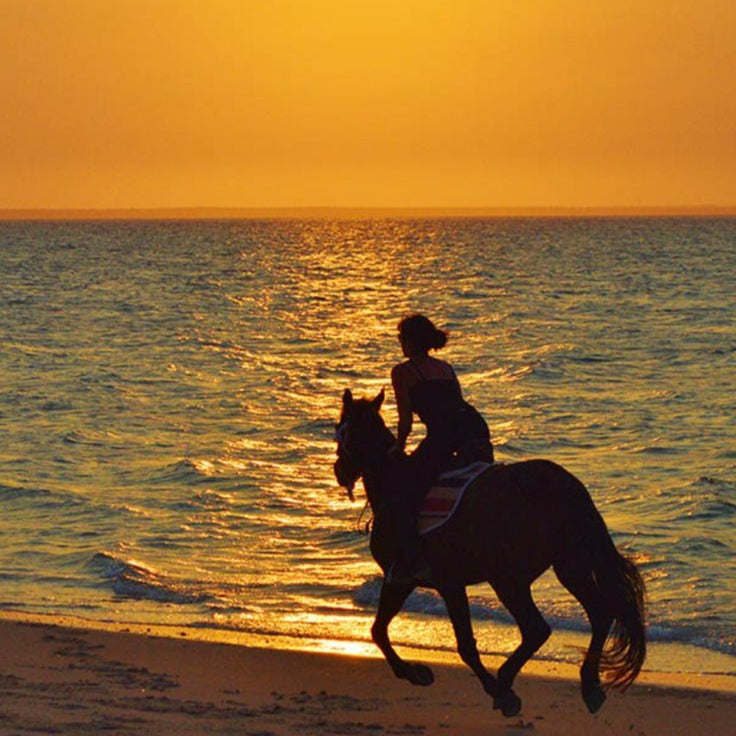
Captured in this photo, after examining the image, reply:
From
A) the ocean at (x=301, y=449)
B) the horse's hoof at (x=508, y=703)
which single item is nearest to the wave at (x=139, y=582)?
the ocean at (x=301, y=449)

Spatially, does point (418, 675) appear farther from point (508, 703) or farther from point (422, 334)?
point (422, 334)

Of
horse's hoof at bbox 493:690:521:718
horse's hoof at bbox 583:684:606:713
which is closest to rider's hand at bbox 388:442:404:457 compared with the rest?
horse's hoof at bbox 493:690:521:718

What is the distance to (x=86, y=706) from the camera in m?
9.50

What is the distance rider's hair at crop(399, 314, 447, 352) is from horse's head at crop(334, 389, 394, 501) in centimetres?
45

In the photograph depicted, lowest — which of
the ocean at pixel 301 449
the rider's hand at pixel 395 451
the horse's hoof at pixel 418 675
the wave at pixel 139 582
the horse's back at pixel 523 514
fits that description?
the ocean at pixel 301 449

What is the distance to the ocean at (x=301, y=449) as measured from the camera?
14156mm

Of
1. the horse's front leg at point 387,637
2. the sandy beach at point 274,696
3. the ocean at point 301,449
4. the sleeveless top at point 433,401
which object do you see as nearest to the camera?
the sandy beach at point 274,696

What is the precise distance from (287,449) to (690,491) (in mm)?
7082

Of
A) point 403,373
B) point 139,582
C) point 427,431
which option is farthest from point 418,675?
point 139,582

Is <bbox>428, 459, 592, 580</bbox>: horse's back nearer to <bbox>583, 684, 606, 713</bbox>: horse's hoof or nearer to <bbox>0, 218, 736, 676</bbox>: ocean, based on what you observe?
<bbox>583, 684, 606, 713</bbox>: horse's hoof

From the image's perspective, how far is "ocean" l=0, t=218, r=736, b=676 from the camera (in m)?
14.2

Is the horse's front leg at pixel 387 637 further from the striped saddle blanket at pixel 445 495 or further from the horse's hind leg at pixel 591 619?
the horse's hind leg at pixel 591 619

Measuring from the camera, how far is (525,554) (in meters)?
9.48

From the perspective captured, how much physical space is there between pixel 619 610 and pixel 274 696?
242 cm
